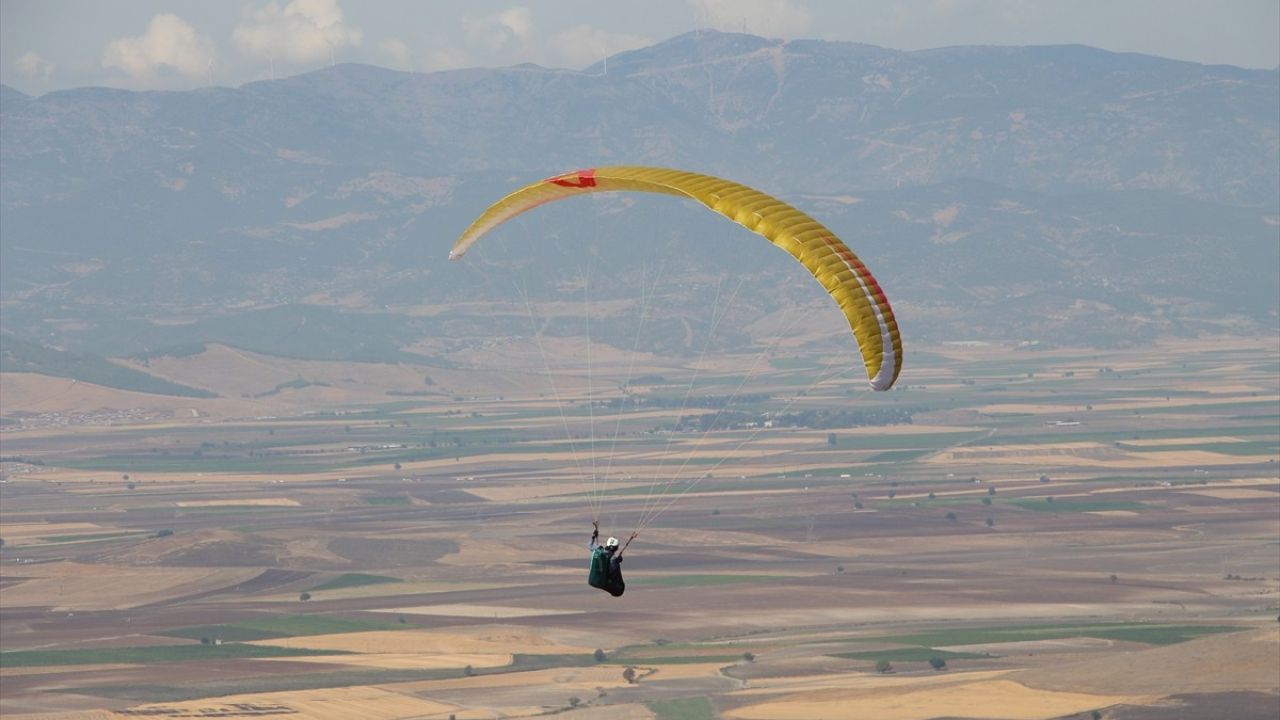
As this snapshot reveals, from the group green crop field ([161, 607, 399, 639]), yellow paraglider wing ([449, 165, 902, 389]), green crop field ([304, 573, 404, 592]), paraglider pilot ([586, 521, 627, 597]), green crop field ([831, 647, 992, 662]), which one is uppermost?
yellow paraglider wing ([449, 165, 902, 389])

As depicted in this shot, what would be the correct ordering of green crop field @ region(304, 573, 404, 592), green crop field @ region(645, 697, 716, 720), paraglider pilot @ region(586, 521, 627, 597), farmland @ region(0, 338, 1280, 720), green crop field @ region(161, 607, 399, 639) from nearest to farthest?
paraglider pilot @ region(586, 521, 627, 597) < green crop field @ region(645, 697, 716, 720) < farmland @ region(0, 338, 1280, 720) < green crop field @ region(161, 607, 399, 639) < green crop field @ region(304, 573, 404, 592)

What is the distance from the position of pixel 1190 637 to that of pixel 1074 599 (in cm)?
1651

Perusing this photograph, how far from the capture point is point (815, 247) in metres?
40.7

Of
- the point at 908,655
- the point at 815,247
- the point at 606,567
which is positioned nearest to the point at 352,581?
the point at 908,655

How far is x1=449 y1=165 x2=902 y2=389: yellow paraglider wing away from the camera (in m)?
39.6

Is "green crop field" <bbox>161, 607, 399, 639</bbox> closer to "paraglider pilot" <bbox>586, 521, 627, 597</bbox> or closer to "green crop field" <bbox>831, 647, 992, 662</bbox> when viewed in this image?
"green crop field" <bbox>831, 647, 992, 662</bbox>

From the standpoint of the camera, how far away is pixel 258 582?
5472 inches

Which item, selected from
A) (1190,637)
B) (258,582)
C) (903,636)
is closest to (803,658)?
(903,636)

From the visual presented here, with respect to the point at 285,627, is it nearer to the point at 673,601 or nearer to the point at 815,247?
the point at 673,601

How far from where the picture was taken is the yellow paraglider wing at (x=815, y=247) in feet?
130

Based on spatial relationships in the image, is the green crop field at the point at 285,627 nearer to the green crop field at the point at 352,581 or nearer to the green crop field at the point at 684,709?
the green crop field at the point at 352,581

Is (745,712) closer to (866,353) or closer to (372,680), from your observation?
(372,680)

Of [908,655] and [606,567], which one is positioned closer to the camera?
[606,567]

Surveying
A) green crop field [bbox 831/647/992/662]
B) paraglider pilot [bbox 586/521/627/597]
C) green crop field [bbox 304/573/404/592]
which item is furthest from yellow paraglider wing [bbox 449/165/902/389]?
green crop field [bbox 304/573/404/592]
